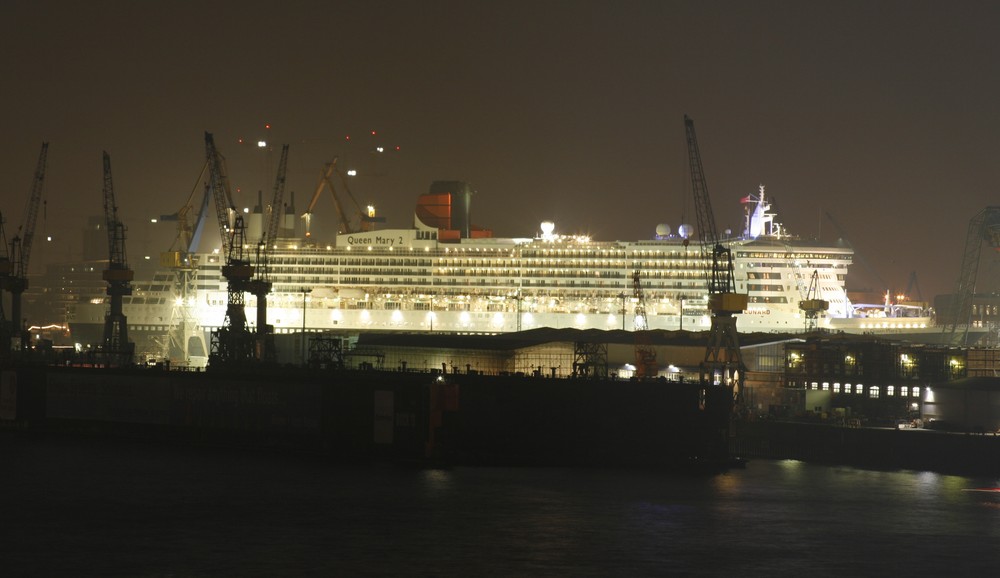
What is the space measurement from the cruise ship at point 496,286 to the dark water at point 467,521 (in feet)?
196

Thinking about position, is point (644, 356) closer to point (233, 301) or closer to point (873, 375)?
point (873, 375)

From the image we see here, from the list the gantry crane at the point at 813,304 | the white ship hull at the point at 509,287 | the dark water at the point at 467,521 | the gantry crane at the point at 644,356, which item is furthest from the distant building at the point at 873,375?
the white ship hull at the point at 509,287

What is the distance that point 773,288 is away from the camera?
132m

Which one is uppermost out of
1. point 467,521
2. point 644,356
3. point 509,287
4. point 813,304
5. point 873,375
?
point 509,287

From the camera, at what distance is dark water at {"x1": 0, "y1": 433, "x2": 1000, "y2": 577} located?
49.7m

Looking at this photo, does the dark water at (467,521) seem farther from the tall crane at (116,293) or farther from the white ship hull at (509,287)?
the white ship hull at (509,287)

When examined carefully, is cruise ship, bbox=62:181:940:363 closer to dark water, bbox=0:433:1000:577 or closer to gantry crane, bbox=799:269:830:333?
gantry crane, bbox=799:269:830:333

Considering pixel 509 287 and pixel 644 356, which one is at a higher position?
pixel 509 287

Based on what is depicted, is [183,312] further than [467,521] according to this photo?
Yes

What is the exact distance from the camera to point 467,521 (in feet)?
185

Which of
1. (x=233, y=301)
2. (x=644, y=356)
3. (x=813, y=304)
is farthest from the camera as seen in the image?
(x=813, y=304)

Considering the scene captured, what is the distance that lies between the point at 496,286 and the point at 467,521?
81.9 meters

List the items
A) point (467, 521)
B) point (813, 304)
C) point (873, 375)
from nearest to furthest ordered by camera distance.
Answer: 1. point (467, 521)
2. point (873, 375)
3. point (813, 304)

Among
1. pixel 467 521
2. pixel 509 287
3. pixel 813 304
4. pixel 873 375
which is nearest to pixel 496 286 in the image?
pixel 509 287
